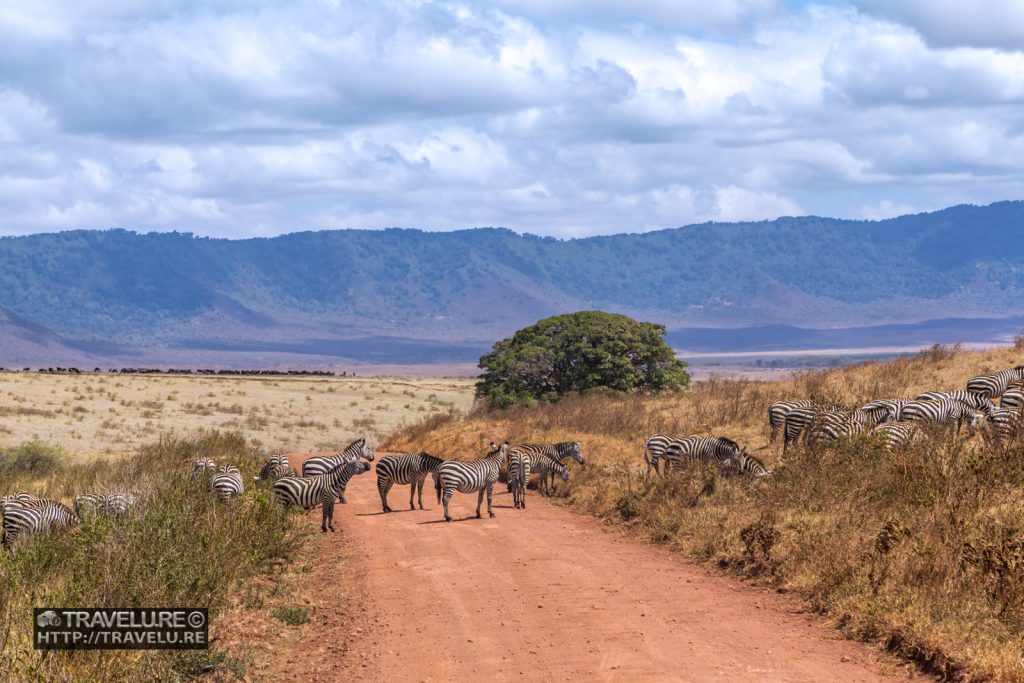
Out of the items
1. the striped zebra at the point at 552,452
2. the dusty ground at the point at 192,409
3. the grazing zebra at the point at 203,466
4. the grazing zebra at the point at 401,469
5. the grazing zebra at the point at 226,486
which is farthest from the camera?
the dusty ground at the point at 192,409

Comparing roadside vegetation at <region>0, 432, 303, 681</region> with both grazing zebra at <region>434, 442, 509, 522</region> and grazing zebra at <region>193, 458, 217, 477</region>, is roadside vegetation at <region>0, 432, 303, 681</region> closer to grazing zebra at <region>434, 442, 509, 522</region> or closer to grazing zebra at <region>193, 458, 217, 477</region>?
grazing zebra at <region>193, 458, 217, 477</region>

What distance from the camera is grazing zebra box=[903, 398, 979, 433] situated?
85.0 ft

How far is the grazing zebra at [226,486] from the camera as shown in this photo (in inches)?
879

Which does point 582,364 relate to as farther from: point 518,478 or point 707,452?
point 707,452

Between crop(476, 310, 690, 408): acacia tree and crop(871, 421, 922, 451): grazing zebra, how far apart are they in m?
24.3

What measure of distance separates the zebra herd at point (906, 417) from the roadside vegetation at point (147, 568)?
10838 millimetres

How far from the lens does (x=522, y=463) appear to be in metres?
25.8

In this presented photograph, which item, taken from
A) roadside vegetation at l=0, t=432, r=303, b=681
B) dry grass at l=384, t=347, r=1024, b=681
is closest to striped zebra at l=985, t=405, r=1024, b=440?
dry grass at l=384, t=347, r=1024, b=681

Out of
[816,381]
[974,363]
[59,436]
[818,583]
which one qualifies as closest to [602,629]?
[818,583]

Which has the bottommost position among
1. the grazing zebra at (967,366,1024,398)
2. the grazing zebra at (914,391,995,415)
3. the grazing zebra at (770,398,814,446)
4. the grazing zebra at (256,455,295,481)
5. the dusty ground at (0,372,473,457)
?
the dusty ground at (0,372,473,457)

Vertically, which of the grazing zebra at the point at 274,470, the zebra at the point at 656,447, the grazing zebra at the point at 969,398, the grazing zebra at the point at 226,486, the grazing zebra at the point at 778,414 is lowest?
the grazing zebra at the point at 274,470

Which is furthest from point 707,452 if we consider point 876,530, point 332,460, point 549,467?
point 332,460

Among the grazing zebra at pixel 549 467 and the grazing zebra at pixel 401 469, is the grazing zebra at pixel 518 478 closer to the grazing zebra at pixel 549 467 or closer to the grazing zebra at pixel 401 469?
the grazing zebra at pixel 401 469

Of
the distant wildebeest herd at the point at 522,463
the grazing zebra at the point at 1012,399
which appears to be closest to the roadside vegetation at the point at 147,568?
the distant wildebeest herd at the point at 522,463
